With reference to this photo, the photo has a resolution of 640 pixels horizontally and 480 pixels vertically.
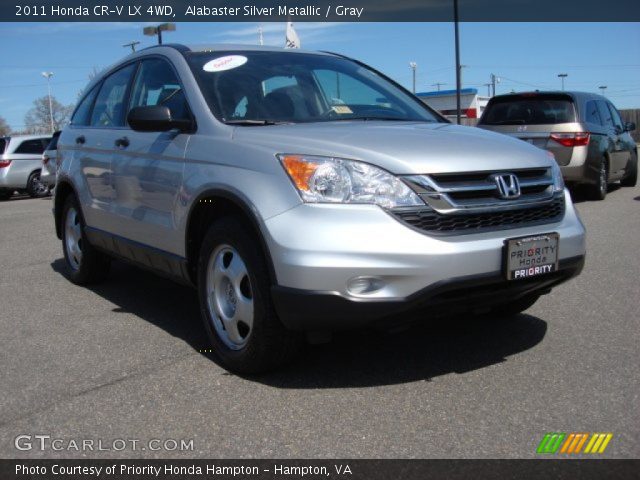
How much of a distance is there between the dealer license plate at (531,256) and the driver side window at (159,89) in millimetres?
2053

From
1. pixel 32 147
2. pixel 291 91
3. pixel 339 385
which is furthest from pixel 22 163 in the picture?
pixel 339 385

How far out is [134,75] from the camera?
527cm

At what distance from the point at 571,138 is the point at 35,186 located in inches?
573

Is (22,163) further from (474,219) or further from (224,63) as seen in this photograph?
(474,219)

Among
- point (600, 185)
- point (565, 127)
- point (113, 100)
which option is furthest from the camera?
point (600, 185)

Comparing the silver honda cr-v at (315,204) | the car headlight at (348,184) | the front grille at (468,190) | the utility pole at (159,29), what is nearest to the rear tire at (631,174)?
the silver honda cr-v at (315,204)

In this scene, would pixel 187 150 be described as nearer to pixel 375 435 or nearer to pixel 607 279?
pixel 375 435

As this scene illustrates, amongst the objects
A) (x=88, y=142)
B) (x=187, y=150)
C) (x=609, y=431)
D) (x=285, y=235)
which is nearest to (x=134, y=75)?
(x=88, y=142)

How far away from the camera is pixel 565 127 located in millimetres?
10703

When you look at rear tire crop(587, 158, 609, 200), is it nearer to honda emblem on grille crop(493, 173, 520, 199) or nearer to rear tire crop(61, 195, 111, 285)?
rear tire crop(61, 195, 111, 285)

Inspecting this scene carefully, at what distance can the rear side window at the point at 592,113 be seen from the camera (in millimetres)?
11091

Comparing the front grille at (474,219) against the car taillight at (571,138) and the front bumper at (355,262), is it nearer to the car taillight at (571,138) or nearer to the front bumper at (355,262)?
the front bumper at (355,262)

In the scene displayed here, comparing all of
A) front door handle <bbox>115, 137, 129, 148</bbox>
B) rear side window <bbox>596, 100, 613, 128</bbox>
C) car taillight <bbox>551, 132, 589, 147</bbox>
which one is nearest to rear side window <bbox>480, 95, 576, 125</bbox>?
car taillight <bbox>551, 132, 589, 147</bbox>

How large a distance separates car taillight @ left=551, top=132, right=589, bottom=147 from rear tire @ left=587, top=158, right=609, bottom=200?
90cm
